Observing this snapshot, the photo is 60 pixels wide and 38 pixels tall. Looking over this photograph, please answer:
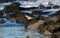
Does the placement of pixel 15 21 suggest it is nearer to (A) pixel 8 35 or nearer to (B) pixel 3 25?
(B) pixel 3 25

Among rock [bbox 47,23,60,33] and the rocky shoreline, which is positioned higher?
rock [bbox 47,23,60,33]

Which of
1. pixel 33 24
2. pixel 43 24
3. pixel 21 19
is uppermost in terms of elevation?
pixel 43 24

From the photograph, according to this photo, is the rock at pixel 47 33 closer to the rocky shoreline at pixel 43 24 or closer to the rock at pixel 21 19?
the rocky shoreline at pixel 43 24

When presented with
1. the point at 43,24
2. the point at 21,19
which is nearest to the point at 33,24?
the point at 43,24

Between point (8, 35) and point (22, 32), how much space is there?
2.95ft

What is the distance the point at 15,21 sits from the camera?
15.5 metres

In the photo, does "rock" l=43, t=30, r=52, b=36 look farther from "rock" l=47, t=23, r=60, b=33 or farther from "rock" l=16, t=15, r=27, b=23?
"rock" l=16, t=15, r=27, b=23

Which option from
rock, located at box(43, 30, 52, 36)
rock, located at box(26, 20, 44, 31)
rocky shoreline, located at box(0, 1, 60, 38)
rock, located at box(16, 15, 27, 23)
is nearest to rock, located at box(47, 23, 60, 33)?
rocky shoreline, located at box(0, 1, 60, 38)

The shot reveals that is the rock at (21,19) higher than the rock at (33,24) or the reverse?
the reverse

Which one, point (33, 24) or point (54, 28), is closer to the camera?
point (54, 28)

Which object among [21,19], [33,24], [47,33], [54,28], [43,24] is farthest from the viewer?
[21,19]

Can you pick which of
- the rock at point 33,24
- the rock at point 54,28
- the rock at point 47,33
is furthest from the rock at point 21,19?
the rock at point 54,28

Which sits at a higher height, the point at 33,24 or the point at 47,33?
the point at 47,33

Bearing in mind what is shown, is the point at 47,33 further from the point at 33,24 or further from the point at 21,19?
the point at 21,19
